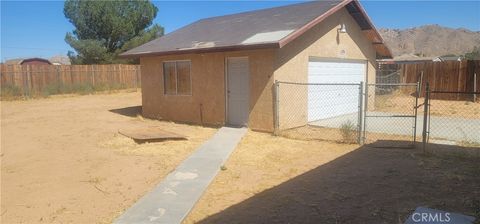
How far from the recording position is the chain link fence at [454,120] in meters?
9.91

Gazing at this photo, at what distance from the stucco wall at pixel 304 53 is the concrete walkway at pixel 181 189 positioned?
2.78 m


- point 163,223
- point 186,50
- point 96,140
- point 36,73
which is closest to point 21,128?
point 96,140

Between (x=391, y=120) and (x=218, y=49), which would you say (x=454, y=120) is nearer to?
(x=391, y=120)

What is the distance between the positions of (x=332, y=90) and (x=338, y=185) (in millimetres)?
8503

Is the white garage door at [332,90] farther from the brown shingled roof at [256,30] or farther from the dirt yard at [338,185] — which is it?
the dirt yard at [338,185]

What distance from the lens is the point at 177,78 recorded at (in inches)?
570

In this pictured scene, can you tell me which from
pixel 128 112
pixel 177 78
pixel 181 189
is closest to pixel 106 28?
pixel 128 112

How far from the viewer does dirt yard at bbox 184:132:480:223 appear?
5.31 meters

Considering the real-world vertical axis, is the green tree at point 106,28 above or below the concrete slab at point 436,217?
above

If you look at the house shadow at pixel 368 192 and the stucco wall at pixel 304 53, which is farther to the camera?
the stucco wall at pixel 304 53

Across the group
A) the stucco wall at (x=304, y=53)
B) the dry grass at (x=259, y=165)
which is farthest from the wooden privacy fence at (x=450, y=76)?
the dry grass at (x=259, y=165)

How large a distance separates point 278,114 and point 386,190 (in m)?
5.60

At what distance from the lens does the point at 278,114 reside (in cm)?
1152

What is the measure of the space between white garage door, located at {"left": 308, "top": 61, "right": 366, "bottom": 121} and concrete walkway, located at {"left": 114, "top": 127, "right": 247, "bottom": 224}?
4525 millimetres
